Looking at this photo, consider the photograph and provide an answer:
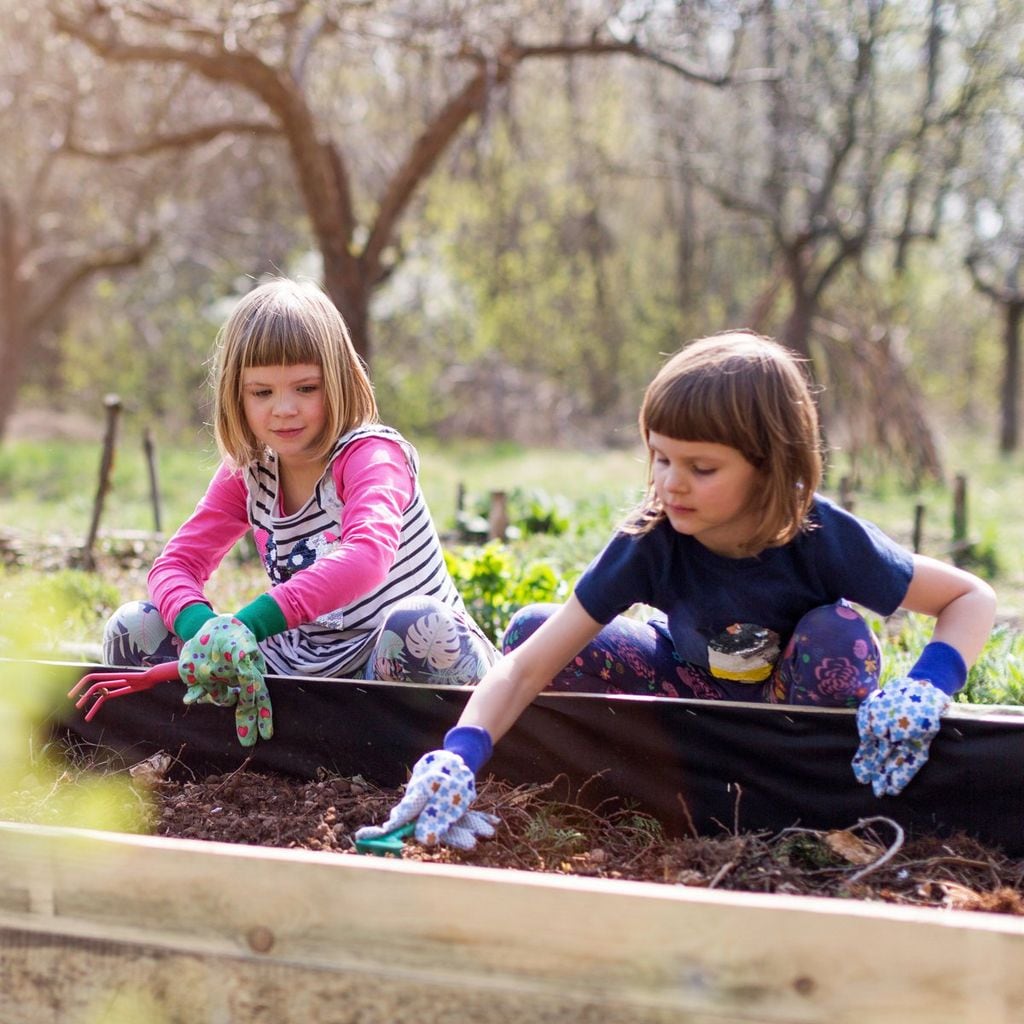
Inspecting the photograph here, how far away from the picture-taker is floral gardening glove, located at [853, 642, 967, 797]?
1.91 meters

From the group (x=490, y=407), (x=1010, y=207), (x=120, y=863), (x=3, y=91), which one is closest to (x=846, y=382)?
(x=1010, y=207)

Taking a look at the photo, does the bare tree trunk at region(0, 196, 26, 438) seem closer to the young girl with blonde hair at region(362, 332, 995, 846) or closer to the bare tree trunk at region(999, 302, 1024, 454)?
the young girl with blonde hair at region(362, 332, 995, 846)

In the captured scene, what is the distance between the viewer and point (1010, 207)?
1265cm

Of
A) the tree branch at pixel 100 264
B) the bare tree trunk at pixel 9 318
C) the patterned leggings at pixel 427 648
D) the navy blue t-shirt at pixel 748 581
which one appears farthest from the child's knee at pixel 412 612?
the bare tree trunk at pixel 9 318

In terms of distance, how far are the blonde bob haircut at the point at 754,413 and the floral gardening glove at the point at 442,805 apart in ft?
1.94

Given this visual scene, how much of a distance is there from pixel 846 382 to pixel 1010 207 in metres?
3.90

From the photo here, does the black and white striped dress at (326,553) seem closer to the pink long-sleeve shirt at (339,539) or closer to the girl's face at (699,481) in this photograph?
the pink long-sleeve shirt at (339,539)

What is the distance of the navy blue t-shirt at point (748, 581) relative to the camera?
204 centimetres

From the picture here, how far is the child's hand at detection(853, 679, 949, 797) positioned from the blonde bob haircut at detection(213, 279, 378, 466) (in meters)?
1.18

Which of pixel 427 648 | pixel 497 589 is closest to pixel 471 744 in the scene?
pixel 427 648

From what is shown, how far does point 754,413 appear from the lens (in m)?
1.88

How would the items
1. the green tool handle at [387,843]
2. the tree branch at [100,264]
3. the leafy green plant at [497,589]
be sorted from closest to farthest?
1. the green tool handle at [387,843]
2. the leafy green plant at [497,589]
3. the tree branch at [100,264]

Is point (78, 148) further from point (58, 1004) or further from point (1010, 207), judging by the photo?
point (1010, 207)

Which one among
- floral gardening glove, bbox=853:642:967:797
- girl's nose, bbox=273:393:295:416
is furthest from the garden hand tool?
floral gardening glove, bbox=853:642:967:797
